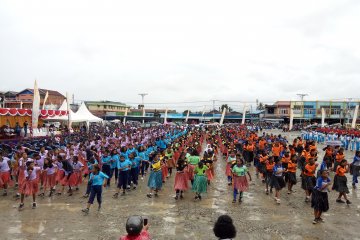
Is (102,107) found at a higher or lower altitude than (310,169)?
higher

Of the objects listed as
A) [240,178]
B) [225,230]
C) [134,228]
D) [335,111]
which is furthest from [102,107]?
[225,230]

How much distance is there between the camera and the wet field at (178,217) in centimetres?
773

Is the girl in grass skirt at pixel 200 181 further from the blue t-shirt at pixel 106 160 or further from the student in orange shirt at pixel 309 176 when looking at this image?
the blue t-shirt at pixel 106 160

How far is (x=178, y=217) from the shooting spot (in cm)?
900

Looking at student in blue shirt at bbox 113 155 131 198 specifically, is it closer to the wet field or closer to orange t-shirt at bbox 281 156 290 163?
the wet field

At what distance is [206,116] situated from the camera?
8544cm

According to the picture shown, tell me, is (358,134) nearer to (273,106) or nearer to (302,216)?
(302,216)

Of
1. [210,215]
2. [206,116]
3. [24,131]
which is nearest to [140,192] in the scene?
[210,215]

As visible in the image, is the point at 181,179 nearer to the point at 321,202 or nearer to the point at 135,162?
the point at 135,162

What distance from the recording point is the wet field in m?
7.73

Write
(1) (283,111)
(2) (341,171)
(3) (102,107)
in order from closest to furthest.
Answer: (2) (341,171) < (1) (283,111) < (3) (102,107)

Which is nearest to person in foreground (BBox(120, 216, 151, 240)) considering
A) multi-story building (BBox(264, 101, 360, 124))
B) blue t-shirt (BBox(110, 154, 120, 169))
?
blue t-shirt (BBox(110, 154, 120, 169))

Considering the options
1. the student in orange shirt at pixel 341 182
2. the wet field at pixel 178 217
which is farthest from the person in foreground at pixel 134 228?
the student in orange shirt at pixel 341 182

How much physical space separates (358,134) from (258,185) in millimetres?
18147
